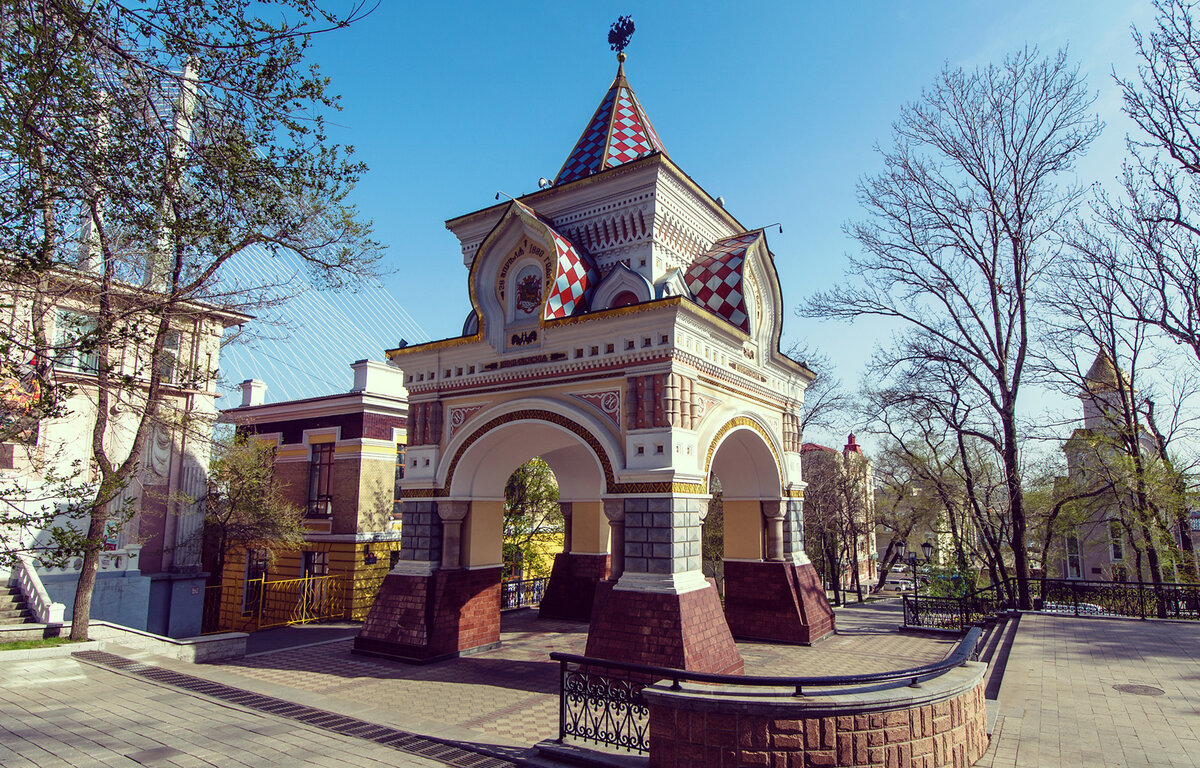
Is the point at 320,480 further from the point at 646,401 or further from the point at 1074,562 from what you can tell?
the point at 1074,562

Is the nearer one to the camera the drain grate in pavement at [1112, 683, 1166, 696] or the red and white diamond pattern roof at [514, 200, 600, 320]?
the drain grate in pavement at [1112, 683, 1166, 696]

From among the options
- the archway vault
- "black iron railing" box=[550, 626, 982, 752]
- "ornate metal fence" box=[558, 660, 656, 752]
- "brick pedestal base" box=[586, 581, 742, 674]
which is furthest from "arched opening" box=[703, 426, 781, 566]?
"ornate metal fence" box=[558, 660, 656, 752]

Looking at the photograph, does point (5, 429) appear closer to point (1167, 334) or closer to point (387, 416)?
point (387, 416)

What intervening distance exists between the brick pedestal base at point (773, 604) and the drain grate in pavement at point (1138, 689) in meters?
4.79

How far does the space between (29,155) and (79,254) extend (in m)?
6.58

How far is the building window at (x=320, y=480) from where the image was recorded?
19.8 metres

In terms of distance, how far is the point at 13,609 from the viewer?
41.3 ft

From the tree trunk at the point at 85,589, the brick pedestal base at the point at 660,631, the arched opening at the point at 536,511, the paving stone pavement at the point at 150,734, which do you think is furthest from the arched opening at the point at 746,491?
the tree trunk at the point at 85,589

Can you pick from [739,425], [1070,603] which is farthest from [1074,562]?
[739,425]

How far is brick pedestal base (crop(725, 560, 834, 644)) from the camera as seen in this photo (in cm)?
1246

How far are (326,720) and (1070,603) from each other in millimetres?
18049

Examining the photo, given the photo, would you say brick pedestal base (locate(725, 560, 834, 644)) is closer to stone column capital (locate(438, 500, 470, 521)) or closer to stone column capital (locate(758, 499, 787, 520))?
stone column capital (locate(758, 499, 787, 520))

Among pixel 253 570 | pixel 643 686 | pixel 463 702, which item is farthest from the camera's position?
pixel 253 570

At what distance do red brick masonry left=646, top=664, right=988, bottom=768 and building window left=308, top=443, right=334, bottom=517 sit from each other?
1632cm
